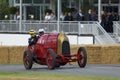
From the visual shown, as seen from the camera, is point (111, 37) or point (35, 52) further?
point (111, 37)

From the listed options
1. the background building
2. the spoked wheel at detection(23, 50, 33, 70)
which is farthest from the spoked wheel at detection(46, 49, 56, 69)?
the background building

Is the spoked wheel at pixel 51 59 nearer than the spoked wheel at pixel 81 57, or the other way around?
the spoked wheel at pixel 51 59

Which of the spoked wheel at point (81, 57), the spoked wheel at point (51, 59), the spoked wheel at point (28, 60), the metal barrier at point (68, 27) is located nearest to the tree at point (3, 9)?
the metal barrier at point (68, 27)

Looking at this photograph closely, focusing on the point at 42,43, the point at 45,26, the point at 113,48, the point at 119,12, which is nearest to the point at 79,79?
the point at 42,43

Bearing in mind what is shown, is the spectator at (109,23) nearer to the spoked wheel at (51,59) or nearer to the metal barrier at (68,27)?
the metal barrier at (68,27)

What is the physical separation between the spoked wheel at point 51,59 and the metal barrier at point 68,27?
550 inches

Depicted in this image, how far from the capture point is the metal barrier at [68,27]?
41.3m

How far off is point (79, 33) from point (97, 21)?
1.81 m

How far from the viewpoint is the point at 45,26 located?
4606cm

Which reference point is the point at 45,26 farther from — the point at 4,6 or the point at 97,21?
the point at 4,6

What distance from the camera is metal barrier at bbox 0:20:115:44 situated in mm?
41281

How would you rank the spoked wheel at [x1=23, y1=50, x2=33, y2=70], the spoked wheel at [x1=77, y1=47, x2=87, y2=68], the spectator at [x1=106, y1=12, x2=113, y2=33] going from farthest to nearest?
the spectator at [x1=106, y1=12, x2=113, y2=33]
the spoked wheel at [x1=23, y1=50, x2=33, y2=70]
the spoked wheel at [x1=77, y1=47, x2=87, y2=68]

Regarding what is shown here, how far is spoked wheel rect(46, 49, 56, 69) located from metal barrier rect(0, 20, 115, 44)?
1397 cm

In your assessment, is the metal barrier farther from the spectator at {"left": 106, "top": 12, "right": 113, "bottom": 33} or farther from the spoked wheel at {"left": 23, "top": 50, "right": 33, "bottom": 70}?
the spoked wheel at {"left": 23, "top": 50, "right": 33, "bottom": 70}
